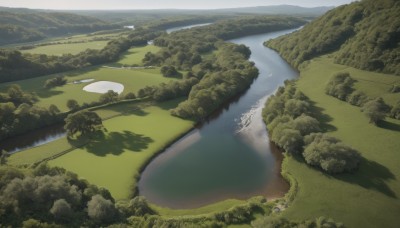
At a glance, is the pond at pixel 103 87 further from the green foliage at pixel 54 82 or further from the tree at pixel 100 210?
the tree at pixel 100 210

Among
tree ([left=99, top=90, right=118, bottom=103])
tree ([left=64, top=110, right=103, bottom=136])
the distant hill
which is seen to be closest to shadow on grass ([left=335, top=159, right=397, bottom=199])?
tree ([left=64, top=110, right=103, bottom=136])

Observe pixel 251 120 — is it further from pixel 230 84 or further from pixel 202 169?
pixel 202 169

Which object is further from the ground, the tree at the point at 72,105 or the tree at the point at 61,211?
the tree at the point at 61,211

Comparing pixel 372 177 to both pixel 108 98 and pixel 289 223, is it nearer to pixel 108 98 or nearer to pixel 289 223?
pixel 289 223

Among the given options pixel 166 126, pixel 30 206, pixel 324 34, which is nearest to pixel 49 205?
pixel 30 206

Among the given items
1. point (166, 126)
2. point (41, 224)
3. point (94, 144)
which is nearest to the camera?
point (41, 224)

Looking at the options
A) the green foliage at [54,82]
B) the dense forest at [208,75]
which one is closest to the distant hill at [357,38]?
the dense forest at [208,75]
